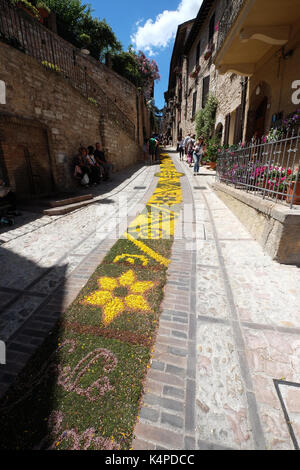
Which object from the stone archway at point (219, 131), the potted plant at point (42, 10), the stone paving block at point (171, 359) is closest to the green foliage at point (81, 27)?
the potted plant at point (42, 10)

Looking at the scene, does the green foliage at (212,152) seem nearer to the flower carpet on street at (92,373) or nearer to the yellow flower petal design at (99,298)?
the flower carpet on street at (92,373)

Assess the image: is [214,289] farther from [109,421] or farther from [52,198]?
[52,198]

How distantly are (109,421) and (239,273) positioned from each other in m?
2.45

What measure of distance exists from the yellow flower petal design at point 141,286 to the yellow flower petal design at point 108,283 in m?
0.26

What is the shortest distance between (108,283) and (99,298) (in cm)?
33

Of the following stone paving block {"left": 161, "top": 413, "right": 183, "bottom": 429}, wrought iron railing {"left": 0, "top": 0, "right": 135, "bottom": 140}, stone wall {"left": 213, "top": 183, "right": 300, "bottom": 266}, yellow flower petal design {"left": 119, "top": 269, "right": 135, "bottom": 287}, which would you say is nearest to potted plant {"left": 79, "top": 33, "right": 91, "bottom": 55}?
wrought iron railing {"left": 0, "top": 0, "right": 135, "bottom": 140}

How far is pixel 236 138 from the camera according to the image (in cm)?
954

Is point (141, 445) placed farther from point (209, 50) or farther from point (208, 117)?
point (209, 50)

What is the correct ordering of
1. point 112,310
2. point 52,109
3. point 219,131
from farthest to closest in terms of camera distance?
point 219,131
point 52,109
point 112,310

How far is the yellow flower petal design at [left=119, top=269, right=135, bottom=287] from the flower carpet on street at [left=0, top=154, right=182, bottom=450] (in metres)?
0.01

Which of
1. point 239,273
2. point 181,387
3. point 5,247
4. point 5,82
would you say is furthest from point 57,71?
point 181,387

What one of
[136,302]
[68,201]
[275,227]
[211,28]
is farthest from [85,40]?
[136,302]

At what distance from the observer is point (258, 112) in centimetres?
821

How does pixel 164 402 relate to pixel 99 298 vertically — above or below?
below
